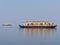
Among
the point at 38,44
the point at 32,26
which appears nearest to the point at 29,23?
the point at 32,26

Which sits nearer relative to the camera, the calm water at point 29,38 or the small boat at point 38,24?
the calm water at point 29,38

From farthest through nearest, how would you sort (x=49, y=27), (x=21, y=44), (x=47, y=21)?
(x=47, y=21)
(x=49, y=27)
(x=21, y=44)

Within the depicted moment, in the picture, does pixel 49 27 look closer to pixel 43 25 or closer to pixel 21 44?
pixel 43 25

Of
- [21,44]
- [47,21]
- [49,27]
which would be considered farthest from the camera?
[47,21]

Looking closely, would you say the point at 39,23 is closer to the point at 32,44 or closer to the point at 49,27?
the point at 49,27

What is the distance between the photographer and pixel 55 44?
61.3 feet

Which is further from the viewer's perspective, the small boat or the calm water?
the small boat

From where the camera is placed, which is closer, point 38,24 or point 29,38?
point 29,38

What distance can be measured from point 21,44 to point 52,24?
127 ft

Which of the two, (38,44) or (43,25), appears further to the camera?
(43,25)

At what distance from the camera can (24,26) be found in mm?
55469

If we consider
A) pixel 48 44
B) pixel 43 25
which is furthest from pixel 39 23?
pixel 48 44

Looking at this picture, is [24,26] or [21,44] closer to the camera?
[21,44]

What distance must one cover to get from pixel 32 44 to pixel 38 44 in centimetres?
49
